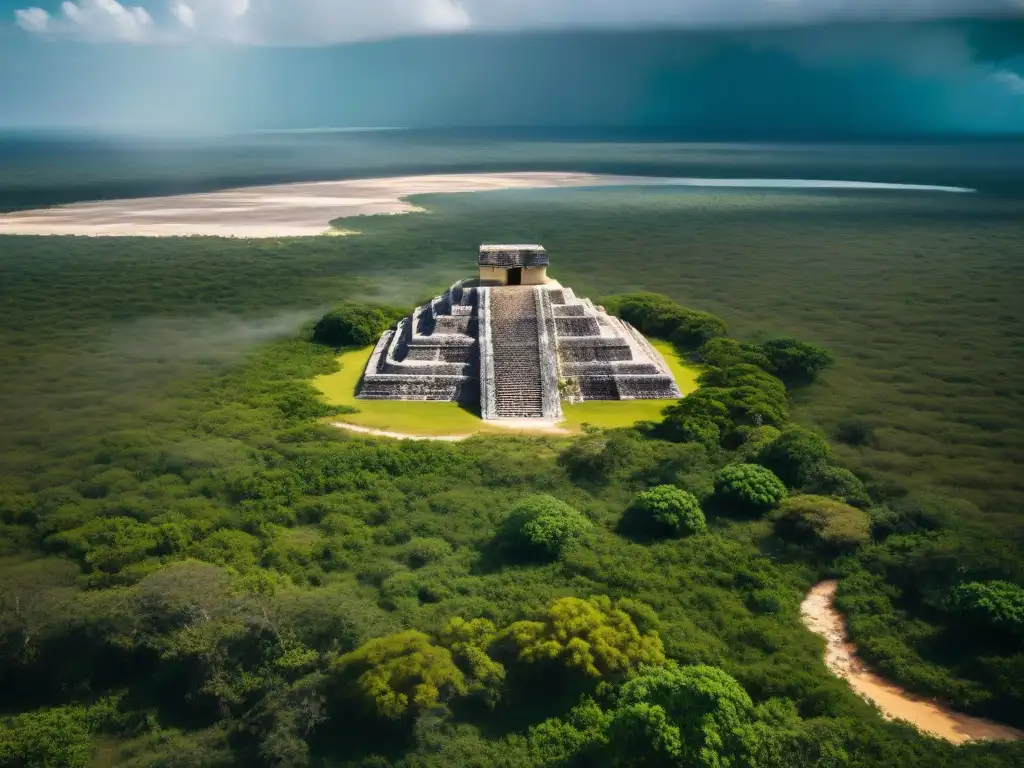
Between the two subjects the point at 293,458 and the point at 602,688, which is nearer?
the point at 602,688

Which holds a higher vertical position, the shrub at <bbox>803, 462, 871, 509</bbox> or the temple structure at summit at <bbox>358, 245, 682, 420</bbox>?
the temple structure at summit at <bbox>358, 245, 682, 420</bbox>

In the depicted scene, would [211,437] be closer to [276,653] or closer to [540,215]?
[276,653]

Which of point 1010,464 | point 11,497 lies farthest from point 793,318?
point 11,497

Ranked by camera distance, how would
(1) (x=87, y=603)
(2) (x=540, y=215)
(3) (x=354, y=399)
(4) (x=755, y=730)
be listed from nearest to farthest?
(4) (x=755, y=730) < (1) (x=87, y=603) < (3) (x=354, y=399) < (2) (x=540, y=215)

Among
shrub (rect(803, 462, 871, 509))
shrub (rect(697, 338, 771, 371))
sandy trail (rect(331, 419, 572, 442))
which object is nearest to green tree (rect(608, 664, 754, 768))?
shrub (rect(803, 462, 871, 509))

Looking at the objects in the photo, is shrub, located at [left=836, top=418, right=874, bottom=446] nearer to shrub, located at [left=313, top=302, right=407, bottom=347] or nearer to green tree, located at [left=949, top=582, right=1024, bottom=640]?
green tree, located at [left=949, top=582, right=1024, bottom=640]

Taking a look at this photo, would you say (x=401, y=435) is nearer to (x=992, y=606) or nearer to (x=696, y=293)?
(x=992, y=606)

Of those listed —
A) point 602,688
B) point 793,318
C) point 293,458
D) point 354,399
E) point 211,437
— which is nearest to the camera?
point 602,688
